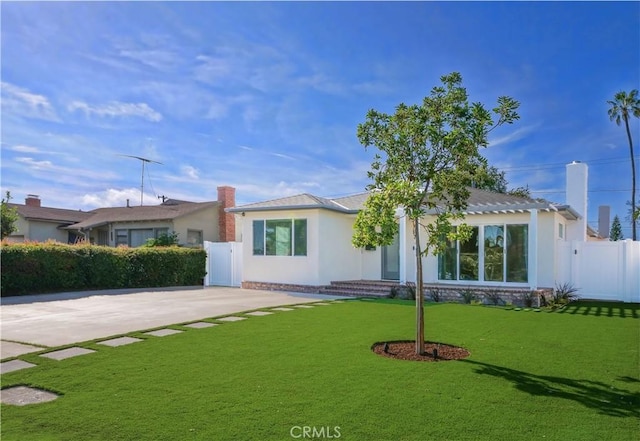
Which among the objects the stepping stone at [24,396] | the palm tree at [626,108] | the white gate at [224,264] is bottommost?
the stepping stone at [24,396]

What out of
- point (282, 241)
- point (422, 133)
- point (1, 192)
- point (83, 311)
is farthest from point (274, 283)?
point (1, 192)

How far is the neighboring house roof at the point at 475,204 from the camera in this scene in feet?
43.1

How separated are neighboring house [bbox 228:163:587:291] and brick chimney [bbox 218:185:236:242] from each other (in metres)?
8.45

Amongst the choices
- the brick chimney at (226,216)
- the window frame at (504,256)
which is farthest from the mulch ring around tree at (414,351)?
the brick chimney at (226,216)

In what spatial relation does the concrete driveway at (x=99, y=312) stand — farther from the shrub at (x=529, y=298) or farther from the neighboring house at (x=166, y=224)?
the neighboring house at (x=166, y=224)

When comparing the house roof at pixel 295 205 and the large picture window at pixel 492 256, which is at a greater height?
the house roof at pixel 295 205

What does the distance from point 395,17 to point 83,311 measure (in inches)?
459

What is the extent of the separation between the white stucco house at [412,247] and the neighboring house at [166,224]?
8452mm

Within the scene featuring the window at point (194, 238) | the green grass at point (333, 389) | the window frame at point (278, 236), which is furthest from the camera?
the window at point (194, 238)

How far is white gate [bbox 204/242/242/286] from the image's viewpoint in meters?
18.6

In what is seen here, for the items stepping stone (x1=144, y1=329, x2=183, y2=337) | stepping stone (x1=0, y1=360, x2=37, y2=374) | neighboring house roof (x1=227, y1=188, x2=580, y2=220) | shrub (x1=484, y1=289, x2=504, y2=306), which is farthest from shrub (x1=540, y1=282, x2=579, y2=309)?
stepping stone (x1=0, y1=360, x2=37, y2=374)

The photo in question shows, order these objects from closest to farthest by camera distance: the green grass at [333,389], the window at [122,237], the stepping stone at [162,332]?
the green grass at [333,389] < the stepping stone at [162,332] < the window at [122,237]

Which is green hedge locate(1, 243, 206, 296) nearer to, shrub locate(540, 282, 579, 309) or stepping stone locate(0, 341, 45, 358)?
stepping stone locate(0, 341, 45, 358)

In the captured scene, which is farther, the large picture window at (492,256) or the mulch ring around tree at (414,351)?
the large picture window at (492,256)
